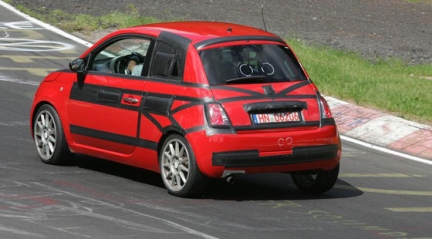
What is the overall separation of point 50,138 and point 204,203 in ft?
8.16

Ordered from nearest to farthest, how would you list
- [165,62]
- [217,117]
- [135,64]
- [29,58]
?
[217,117] < [165,62] < [135,64] < [29,58]

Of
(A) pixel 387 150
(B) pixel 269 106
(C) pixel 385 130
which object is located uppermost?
(B) pixel 269 106

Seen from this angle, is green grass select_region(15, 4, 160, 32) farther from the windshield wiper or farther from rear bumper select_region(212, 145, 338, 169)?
rear bumper select_region(212, 145, 338, 169)

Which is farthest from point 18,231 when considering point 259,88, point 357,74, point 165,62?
point 357,74

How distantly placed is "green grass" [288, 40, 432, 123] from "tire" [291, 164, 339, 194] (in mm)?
4924

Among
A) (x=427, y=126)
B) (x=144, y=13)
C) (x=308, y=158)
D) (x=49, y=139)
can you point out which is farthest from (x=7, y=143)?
(x=144, y=13)

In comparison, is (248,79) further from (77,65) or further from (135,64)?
(77,65)

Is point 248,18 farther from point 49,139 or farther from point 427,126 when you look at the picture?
point 49,139

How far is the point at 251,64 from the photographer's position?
10758mm

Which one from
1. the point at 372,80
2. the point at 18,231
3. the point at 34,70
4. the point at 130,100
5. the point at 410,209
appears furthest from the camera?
the point at 34,70

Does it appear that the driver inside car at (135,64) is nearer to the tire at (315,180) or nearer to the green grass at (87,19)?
the tire at (315,180)

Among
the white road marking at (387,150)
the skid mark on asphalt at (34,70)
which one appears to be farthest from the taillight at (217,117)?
the skid mark on asphalt at (34,70)

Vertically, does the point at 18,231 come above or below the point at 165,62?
below

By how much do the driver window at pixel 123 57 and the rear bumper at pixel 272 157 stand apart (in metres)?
1.49
